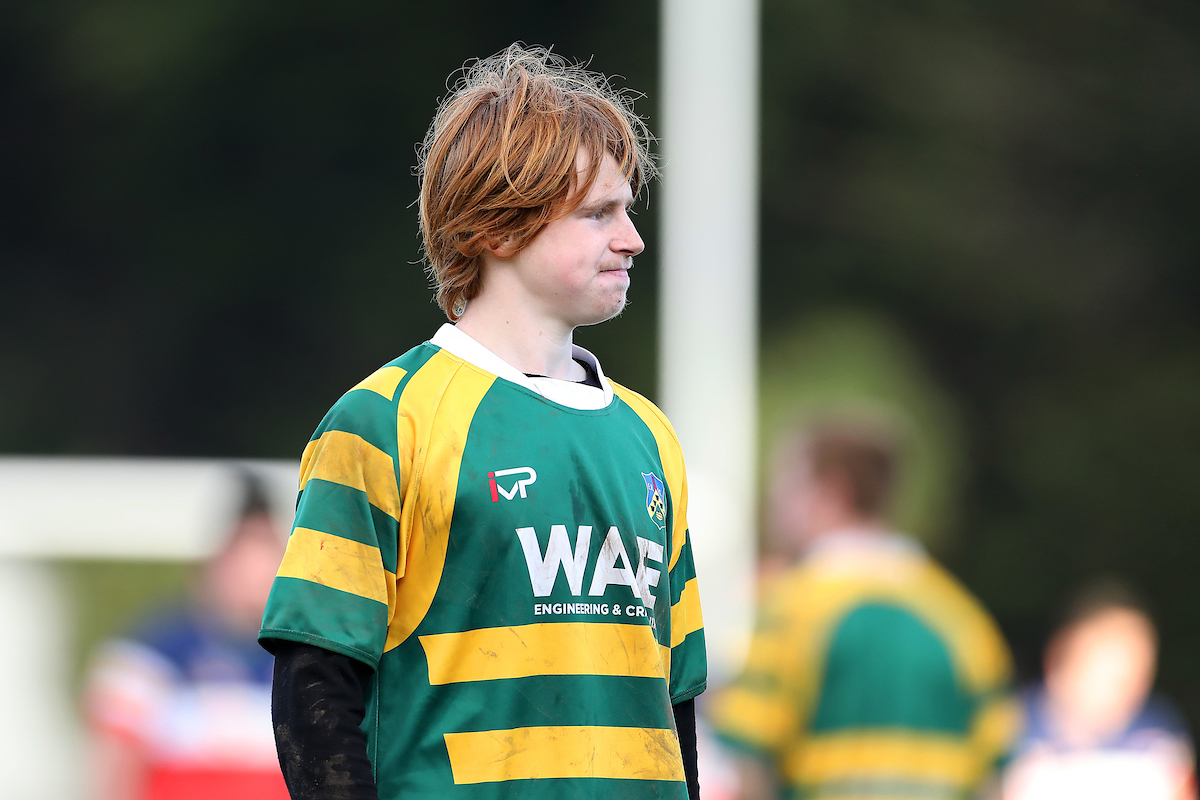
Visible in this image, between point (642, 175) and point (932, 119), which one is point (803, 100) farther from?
point (642, 175)

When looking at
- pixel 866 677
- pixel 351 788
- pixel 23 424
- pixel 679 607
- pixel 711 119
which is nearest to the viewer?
pixel 351 788

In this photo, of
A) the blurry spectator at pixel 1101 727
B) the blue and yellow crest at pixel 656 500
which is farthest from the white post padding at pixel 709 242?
the blue and yellow crest at pixel 656 500

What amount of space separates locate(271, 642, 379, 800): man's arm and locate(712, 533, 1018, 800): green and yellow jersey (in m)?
2.27

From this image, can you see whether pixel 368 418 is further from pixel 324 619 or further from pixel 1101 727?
pixel 1101 727

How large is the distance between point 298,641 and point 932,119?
1090 centimetres

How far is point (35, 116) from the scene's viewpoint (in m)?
12.3

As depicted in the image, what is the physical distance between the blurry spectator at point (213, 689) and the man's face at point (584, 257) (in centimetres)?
380

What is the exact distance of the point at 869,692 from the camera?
3.94 metres

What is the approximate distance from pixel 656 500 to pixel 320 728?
0.58m

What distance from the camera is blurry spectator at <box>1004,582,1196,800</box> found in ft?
20.9

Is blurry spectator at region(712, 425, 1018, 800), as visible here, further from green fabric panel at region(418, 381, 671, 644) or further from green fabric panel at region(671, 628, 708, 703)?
green fabric panel at region(418, 381, 671, 644)

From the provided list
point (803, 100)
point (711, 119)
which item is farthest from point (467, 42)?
point (711, 119)

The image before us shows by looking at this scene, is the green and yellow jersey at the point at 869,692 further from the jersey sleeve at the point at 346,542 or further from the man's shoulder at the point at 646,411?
the jersey sleeve at the point at 346,542

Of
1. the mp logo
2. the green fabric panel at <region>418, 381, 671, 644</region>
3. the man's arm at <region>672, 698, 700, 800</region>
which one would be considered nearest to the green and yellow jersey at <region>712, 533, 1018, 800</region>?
the man's arm at <region>672, 698, 700, 800</region>
